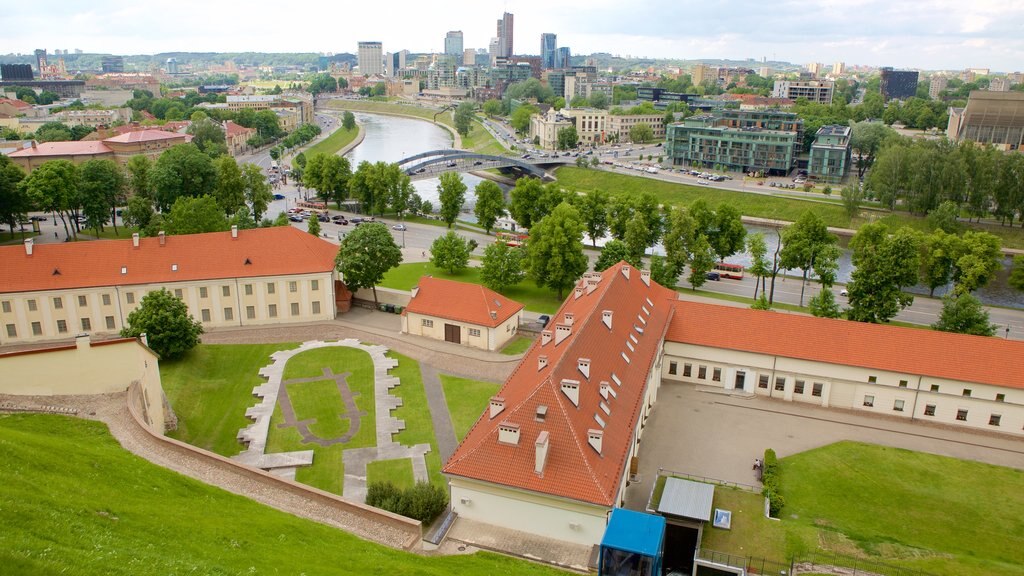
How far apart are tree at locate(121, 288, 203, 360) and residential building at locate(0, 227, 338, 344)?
23.5 ft

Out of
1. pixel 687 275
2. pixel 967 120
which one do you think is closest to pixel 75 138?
pixel 687 275

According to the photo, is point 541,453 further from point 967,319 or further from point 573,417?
point 967,319

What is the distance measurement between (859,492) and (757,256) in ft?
123

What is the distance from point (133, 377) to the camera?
129ft

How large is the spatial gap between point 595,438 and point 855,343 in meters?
25.1

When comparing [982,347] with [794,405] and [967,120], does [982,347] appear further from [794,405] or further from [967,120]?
[967,120]

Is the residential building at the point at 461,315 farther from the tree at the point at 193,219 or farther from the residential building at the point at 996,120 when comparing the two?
the residential building at the point at 996,120

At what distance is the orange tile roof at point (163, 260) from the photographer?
2185 inches

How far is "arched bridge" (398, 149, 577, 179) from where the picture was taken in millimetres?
150250

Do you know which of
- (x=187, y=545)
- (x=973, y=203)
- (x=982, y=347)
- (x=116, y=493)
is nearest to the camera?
(x=187, y=545)

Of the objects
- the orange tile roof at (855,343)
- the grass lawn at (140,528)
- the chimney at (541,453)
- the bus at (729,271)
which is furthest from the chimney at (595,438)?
the bus at (729,271)

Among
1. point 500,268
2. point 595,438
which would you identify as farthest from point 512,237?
point 595,438

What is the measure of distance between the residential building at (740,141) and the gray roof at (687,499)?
132 metres

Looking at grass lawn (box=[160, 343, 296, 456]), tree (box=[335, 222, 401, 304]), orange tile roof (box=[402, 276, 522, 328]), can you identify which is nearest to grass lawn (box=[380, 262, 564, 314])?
tree (box=[335, 222, 401, 304])
